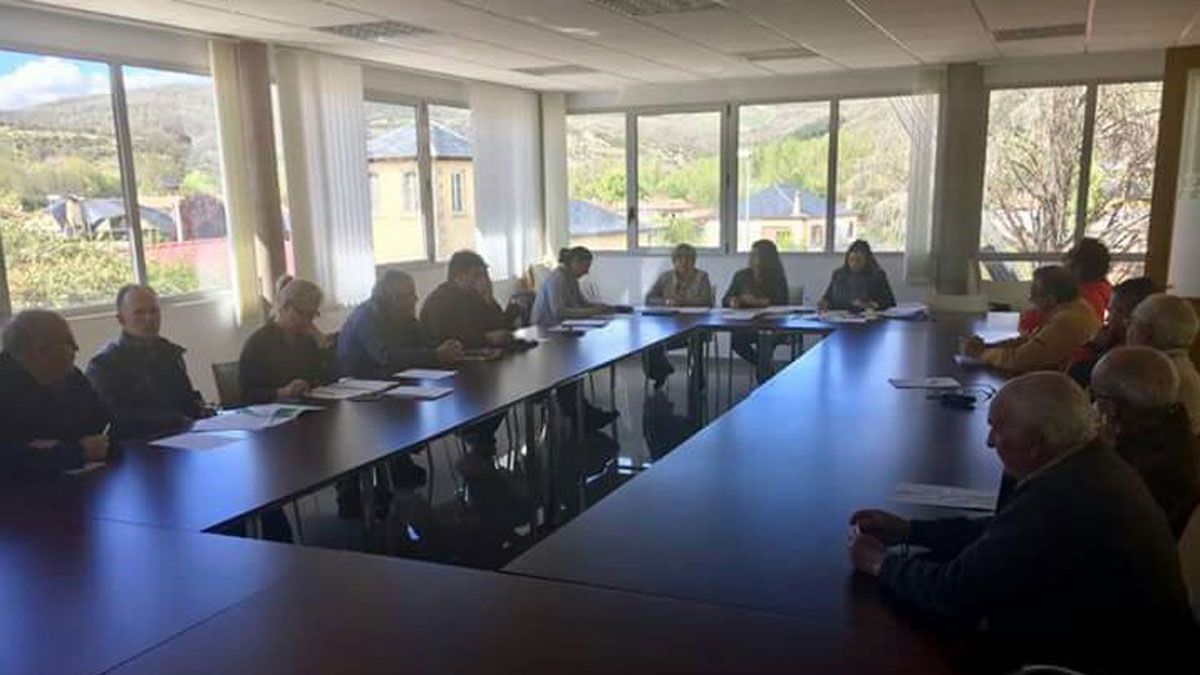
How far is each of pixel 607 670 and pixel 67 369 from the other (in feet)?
7.57

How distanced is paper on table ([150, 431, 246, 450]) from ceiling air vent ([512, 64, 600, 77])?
4925mm

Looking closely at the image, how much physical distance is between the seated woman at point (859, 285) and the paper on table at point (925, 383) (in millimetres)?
2379

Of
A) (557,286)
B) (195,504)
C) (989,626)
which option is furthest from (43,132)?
(989,626)

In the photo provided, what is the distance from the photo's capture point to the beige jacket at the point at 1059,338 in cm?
368

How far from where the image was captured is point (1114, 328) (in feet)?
11.2

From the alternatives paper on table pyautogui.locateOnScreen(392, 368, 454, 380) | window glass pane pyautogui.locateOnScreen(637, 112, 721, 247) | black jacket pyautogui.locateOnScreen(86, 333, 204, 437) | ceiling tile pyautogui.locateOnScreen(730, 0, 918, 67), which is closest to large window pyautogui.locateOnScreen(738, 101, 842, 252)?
window glass pane pyautogui.locateOnScreen(637, 112, 721, 247)

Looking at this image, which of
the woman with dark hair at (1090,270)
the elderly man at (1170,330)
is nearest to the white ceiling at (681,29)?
the woman with dark hair at (1090,270)

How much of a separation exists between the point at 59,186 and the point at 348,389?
2.68m

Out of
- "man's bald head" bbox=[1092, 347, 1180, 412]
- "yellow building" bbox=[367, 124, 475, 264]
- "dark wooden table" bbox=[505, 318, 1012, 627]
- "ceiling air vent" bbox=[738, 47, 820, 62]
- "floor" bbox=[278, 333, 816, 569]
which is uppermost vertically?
"ceiling air vent" bbox=[738, 47, 820, 62]

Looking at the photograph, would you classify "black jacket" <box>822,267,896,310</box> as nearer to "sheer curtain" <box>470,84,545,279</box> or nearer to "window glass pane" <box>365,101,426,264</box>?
"sheer curtain" <box>470,84,545,279</box>

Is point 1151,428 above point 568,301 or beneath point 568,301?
above

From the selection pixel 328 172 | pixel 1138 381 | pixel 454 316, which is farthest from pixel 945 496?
pixel 328 172

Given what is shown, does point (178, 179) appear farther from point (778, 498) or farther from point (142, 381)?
point (778, 498)

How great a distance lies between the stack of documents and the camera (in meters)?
3.60
